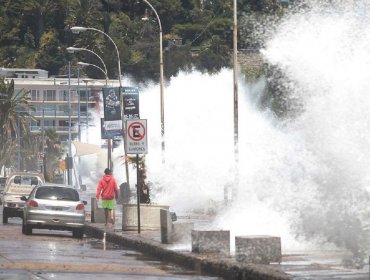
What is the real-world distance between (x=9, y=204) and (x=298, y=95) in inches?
669

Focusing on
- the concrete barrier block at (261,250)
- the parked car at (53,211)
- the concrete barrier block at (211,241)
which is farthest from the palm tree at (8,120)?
the concrete barrier block at (261,250)

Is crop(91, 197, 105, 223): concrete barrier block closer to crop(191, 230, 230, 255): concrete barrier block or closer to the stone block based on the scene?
the stone block

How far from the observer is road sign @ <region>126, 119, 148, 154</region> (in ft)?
106

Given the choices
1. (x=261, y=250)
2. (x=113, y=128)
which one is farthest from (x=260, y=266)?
(x=113, y=128)

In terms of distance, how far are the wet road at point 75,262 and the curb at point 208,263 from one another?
0.73 ft

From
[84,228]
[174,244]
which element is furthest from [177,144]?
[174,244]

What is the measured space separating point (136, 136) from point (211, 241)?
941cm

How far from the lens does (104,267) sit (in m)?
22.9

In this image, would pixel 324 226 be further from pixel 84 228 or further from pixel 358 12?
pixel 84 228

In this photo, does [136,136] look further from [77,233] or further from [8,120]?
[8,120]

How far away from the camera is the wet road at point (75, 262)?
21203 millimetres

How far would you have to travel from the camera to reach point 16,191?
1800 inches

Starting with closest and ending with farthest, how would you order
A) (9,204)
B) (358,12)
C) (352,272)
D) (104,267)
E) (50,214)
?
(352,272) → (104,267) → (358,12) → (50,214) → (9,204)

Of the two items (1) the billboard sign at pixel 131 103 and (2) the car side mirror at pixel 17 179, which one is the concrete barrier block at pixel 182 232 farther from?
(1) the billboard sign at pixel 131 103
